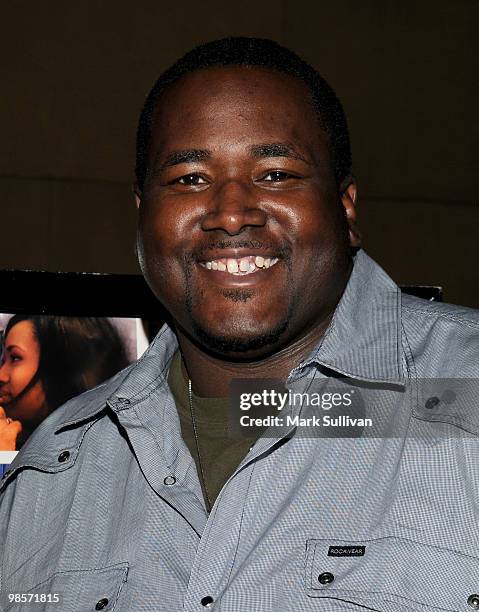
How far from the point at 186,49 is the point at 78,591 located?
2222 mm

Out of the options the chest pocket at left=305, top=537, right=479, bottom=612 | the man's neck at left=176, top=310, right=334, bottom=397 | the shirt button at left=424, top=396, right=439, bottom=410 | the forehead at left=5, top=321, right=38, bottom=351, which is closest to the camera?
the chest pocket at left=305, top=537, right=479, bottom=612

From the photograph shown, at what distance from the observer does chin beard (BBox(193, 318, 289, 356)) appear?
1664 mm

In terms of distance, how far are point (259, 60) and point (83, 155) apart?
171 centimetres

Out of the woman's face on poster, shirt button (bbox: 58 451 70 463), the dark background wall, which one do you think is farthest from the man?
the dark background wall

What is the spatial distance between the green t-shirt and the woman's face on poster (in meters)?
0.58

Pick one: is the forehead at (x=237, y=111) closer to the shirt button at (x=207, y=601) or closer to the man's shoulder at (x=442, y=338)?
the man's shoulder at (x=442, y=338)

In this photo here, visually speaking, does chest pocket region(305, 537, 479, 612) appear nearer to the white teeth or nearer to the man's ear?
the white teeth

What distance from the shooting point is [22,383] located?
235cm

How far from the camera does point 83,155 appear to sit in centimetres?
338

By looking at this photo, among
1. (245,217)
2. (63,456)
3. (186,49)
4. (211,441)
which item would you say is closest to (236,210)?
(245,217)

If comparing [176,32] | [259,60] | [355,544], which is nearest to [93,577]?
[355,544]

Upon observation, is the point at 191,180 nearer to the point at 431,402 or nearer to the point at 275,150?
the point at 275,150

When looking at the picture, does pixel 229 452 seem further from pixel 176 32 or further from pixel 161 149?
pixel 176 32

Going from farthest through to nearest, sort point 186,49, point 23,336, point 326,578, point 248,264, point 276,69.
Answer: point 186,49, point 23,336, point 276,69, point 248,264, point 326,578
